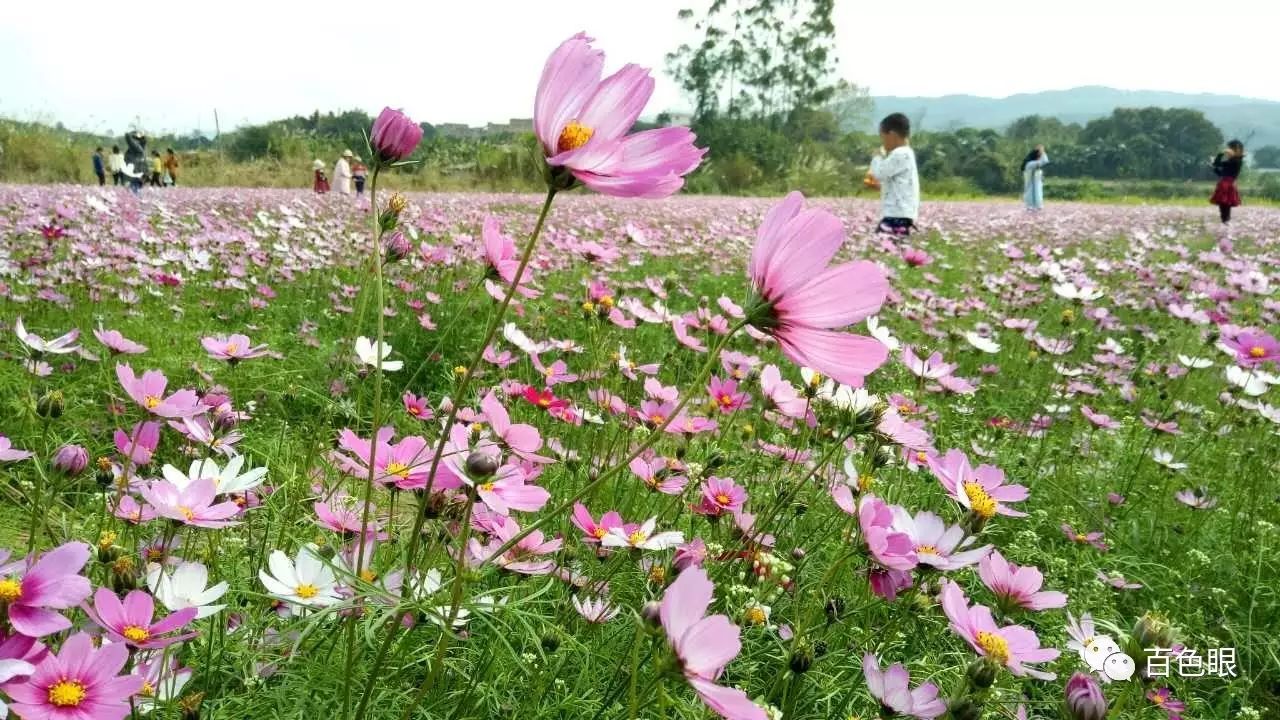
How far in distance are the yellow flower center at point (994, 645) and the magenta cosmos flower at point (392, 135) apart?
0.69 m

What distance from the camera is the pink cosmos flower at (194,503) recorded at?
2.31 feet

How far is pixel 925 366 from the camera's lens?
1.39 m

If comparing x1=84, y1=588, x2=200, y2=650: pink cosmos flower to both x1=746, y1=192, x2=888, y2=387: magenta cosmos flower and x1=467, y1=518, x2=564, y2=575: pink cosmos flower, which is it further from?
x1=746, y1=192, x2=888, y2=387: magenta cosmos flower

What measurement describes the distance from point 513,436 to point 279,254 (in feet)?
10.9

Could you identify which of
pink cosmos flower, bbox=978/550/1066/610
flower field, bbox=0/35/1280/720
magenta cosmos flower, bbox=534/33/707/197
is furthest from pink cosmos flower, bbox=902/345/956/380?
magenta cosmos flower, bbox=534/33/707/197

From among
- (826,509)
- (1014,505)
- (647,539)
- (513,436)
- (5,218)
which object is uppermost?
(5,218)

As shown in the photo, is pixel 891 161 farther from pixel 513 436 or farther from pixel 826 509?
pixel 513 436

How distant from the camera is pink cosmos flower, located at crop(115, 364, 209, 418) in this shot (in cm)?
82

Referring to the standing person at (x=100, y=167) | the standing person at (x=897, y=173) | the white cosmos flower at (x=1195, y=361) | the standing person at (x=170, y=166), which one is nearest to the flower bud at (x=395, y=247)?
the white cosmos flower at (x=1195, y=361)

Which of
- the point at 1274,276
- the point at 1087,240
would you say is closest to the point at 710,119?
the point at 1087,240

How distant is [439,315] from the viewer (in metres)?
2.87

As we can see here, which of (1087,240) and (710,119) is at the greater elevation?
(710,119)

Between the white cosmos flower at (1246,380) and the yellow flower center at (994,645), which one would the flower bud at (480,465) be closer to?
A: the yellow flower center at (994,645)

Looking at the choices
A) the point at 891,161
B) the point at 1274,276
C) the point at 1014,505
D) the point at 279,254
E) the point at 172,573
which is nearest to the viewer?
the point at 172,573
